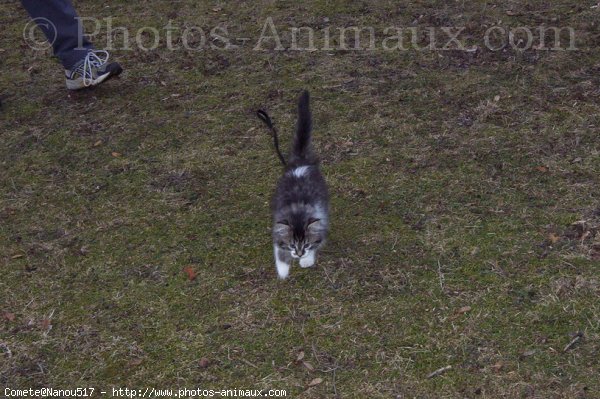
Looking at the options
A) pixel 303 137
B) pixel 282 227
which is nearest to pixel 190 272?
pixel 282 227

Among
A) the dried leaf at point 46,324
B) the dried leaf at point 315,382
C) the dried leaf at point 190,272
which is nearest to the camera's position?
the dried leaf at point 315,382

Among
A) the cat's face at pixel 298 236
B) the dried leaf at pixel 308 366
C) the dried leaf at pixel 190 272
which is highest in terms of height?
the cat's face at pixel 298 236

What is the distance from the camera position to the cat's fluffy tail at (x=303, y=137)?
16.5 feet

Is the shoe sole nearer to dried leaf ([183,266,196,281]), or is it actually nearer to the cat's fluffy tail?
the cat's fluffy tail

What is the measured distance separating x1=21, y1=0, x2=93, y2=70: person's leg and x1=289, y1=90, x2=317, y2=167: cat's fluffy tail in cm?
313

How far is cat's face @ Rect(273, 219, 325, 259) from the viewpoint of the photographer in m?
4.48

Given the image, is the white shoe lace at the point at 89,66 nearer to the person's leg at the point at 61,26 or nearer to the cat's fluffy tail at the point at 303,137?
the person's leg at the point at 61,26

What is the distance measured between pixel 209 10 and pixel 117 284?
553cm

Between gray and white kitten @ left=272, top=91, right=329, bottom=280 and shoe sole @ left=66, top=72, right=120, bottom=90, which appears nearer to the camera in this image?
gray and white kitten @ left=272, top=91, right=329, bottom=280

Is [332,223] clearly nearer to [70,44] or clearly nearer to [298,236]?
[298,236]

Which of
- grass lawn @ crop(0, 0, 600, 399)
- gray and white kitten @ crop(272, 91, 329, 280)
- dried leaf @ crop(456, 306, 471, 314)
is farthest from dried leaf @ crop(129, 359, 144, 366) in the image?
dried leaf @ crop(456, 306, 471, 314)

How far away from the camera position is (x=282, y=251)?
183 inches

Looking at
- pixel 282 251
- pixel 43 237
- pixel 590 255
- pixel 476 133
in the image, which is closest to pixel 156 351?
pixel 282 251

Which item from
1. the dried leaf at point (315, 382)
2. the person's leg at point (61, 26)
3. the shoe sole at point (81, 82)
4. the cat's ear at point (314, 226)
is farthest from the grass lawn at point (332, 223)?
the person's leg at point (61, 26)
